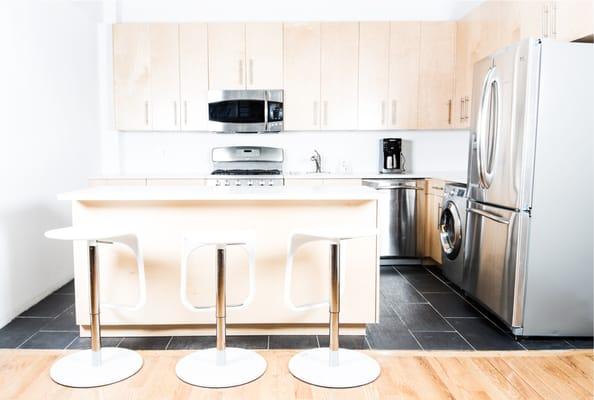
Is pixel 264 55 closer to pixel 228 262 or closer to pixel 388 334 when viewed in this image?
pixel 228 262

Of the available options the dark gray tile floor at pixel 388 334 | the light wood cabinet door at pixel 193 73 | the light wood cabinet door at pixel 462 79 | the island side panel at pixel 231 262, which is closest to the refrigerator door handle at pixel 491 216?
the dark gray tile floor at pixel 388 334

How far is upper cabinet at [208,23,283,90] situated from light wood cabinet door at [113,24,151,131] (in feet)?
2.13

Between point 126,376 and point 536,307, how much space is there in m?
2.26

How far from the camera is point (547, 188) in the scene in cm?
269

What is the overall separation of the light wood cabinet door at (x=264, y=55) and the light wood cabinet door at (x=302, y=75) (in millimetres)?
69

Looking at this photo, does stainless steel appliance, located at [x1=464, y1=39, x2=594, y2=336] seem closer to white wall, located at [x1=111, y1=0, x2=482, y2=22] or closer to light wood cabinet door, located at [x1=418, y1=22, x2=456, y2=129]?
light wood cabinet door, located at [x1=418, y1=22, x2=456, y2=129]

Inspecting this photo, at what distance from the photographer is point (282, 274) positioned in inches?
107

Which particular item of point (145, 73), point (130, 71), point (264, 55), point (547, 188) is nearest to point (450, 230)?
point (547, 188)

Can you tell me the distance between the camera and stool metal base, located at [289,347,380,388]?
2.21 metres

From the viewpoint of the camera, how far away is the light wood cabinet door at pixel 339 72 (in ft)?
15.3

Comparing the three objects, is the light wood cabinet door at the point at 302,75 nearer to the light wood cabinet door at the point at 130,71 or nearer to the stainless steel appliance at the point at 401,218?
the stainless steel appliance at the point at 401,218

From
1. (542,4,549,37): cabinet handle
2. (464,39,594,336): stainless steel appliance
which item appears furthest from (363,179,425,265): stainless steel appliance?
(542,4,549,37): cabinet handle

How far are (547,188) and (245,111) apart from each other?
9.48ft

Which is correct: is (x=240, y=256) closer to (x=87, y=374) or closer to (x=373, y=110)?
(x=87, y=374)
